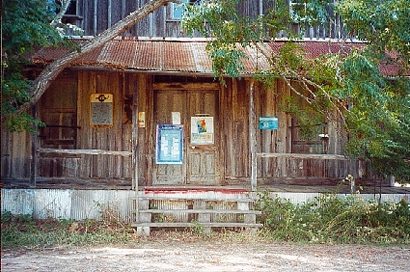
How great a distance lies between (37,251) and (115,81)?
5.52 metres

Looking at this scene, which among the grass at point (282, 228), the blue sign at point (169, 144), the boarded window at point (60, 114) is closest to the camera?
the grass at point (282, 228)

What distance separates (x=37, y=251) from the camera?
28.2ft

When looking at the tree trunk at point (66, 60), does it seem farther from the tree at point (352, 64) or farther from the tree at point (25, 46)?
the tree at point (352, 64)

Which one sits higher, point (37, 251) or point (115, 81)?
point (115, 81)

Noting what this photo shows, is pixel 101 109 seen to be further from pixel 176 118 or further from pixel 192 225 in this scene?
pixel 192 225

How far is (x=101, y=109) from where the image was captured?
12773mm

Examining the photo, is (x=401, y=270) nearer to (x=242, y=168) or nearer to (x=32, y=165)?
(x=242, y=168)

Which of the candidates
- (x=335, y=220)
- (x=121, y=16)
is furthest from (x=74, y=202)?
(x=335, y=220)

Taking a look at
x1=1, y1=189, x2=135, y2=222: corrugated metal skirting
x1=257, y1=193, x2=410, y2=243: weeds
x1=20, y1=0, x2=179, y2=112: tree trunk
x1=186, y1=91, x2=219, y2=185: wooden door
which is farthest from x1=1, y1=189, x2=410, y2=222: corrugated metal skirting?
x1=20, y1=0, x2=179, y2=112: tree trunk

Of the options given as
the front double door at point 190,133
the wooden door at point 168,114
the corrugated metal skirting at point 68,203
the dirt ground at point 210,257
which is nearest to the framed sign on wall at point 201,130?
the front double door at point 190,133

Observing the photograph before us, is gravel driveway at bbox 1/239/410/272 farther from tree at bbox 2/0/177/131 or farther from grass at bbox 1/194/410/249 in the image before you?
tree at bbox 2/0/177/131

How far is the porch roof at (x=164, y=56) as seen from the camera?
10.6m

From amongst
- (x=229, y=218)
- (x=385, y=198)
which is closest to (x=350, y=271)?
(x=229, y=218)

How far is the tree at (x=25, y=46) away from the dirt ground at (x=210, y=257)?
240 centimetres
